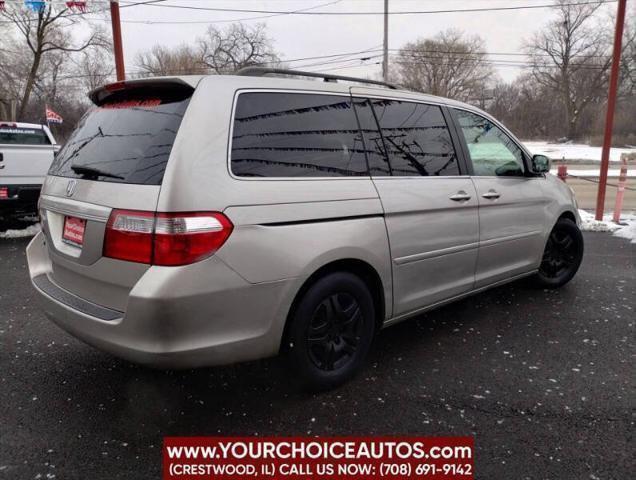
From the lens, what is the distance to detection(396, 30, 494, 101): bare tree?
5838 centimetres

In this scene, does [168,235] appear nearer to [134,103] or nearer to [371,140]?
[134,103]

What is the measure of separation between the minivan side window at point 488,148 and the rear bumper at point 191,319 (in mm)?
2071

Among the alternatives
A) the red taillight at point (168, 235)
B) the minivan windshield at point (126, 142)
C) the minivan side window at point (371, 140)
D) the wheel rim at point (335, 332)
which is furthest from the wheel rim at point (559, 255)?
the minivan windshield at point (126, 142)

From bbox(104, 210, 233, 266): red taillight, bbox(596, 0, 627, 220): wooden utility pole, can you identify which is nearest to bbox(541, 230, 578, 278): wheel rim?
bbox(104, 210, 233, 266): red taillight

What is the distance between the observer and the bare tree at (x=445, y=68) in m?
58.4

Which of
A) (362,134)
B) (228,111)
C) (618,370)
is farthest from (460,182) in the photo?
(228,111)

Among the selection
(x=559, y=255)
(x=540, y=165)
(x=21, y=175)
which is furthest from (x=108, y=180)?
(x=21, y=175)

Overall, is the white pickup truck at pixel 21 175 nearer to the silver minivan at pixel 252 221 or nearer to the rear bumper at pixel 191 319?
the silver minivan at pixel 252 221

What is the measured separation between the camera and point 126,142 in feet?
8.04

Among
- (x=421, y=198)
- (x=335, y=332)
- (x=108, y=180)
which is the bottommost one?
(x=335, y=332)

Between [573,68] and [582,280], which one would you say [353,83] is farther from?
[573,68]

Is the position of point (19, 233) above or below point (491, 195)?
below

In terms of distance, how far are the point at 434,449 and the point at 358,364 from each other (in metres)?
0.70

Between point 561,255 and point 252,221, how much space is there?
3757 millimetres
